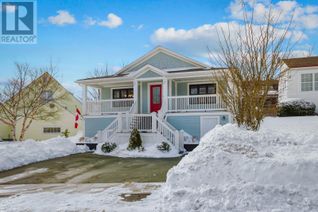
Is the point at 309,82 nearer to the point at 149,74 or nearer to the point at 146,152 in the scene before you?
the point at 149,74

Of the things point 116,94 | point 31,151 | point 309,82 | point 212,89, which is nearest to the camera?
point 31,151

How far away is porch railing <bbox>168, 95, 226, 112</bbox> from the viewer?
675 inches

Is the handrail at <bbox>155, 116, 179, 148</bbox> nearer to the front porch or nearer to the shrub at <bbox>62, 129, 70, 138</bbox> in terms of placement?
the front porch

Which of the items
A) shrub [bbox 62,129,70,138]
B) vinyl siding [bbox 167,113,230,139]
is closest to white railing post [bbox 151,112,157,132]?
vinyl siding [bbox 167,113,230,139]

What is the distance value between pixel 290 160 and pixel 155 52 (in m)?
16.3

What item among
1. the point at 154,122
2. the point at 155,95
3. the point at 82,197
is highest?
the point at 155,95

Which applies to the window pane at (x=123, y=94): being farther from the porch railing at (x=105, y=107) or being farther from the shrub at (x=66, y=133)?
the shrub at (x=66, y=133)

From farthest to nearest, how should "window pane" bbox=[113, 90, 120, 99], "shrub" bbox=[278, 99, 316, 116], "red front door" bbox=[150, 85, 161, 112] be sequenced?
"window pane" bbox=[113, 90, 120, 99] → "red front door" bbox=[150, 85, 161, 112] → "shrub" bbox=[278, 99, 316, 116]

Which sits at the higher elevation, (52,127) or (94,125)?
(94,125)

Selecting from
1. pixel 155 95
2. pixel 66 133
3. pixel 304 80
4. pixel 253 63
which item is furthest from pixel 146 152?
pixel 66 133

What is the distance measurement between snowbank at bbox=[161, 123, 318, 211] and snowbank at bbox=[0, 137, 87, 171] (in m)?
9.49

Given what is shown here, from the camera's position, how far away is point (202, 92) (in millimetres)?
19234

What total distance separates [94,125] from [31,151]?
566 cm

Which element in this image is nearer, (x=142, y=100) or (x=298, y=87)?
(x=142, y=100)
